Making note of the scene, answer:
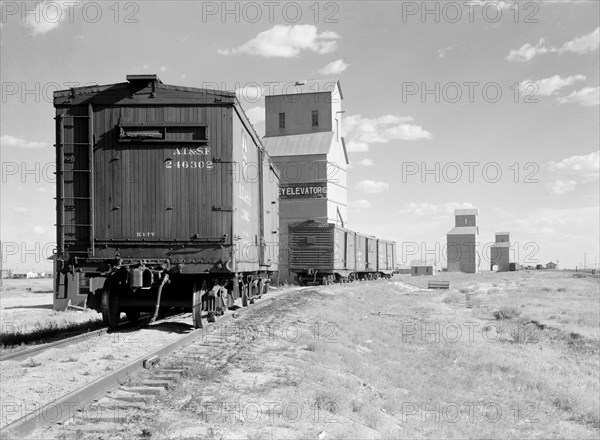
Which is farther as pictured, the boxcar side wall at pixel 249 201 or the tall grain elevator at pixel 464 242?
the tall grain elevator at pixel 464 242

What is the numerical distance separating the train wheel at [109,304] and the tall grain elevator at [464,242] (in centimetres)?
10127

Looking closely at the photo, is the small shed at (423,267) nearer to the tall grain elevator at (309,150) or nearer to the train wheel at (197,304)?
the tall grain elevator at (309,150)

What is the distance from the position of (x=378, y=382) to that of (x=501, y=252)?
123 m

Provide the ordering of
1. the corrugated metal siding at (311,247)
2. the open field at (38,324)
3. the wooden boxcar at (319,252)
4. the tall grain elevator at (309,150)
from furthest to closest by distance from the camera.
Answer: the tall grain elevator at (309,150)
the wooden boxcar at (319,252)
the corrugated metal siding at (311,247)
the open field at (38,324)

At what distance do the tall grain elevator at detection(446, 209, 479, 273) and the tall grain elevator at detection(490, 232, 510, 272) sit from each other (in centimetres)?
1519

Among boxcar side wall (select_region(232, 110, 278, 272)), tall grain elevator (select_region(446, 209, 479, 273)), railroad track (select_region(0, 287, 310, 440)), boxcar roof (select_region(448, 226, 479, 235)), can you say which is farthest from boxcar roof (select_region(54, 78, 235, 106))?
boxcar roof (select_region(448, 226, 479, 235))

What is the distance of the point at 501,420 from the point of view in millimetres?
10547

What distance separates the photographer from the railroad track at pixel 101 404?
5371mm

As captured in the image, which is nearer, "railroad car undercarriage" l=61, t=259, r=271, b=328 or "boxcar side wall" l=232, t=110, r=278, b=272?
"railroad car undercarriage" l=61, t=259, r=271, b=328

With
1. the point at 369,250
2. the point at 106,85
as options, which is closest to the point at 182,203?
the point at 106,85

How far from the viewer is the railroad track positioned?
5.37m

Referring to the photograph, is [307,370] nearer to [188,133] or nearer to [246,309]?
[188,133]

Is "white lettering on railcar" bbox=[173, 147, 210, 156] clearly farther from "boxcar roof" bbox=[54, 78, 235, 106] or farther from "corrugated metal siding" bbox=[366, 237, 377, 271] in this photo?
"corrugated metal siding" bbox=[366, 237, 377, 271]

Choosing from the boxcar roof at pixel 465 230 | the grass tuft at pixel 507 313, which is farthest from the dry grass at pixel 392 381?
the boxcar roof at pixel 465 230
